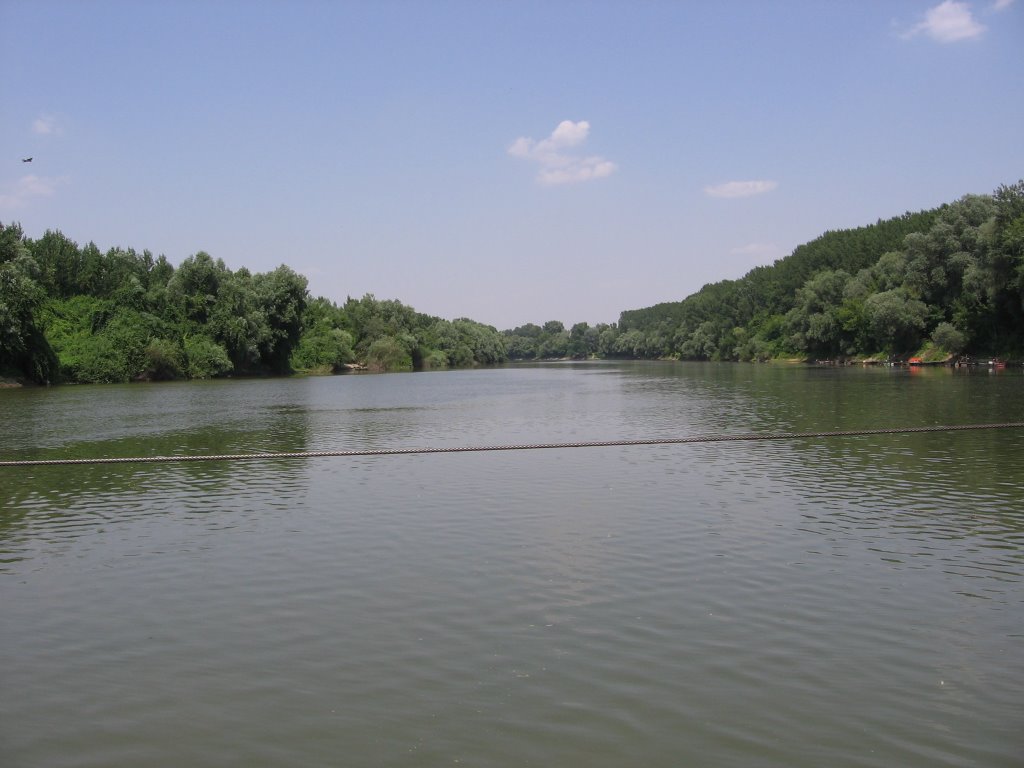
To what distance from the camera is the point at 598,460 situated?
24.8 metres

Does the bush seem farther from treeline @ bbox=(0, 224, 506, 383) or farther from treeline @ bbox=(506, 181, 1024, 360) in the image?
treeline @ bbox=(506, 181, 1024, 360)

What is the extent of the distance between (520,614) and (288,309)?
328 ft

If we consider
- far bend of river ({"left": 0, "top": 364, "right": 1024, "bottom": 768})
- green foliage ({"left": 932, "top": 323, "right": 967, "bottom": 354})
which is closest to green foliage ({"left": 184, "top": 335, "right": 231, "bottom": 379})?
far bend of river ({"left": 0, "top": 364, "right": 1024, "bottom": 768})

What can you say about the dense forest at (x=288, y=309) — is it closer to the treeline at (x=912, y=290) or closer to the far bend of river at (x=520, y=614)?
the treeline at (x=912, y=290)

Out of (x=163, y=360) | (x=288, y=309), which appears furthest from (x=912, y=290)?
(x=163, y=360)

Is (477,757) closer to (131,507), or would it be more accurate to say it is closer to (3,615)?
(3,615)

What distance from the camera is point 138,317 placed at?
89375 mm

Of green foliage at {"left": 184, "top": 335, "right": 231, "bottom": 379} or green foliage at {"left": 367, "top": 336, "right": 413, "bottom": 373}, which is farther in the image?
green foliage at {"left": 367, "top": 336, "right": 413, "bottom": 373}

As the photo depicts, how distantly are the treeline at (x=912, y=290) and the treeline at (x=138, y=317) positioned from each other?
7475cm

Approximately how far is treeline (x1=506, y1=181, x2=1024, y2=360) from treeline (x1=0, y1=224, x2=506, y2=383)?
245ft

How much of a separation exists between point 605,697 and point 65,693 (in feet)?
18.1

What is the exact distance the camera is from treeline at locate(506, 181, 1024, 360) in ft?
280

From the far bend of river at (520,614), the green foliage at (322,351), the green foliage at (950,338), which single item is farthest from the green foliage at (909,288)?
the far bend of river at (520,614)

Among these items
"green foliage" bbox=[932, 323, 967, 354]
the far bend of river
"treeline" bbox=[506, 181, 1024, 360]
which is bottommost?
the far bend of river
